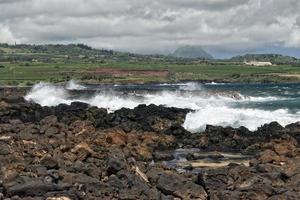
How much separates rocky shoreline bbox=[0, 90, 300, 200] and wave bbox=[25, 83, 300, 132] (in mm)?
4720

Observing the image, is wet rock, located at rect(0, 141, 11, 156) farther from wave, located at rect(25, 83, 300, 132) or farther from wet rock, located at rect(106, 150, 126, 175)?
wave, located at rect(25, 83, 300, 132)

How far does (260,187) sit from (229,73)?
578 ft

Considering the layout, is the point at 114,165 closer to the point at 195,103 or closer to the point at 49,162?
the point at 49,162

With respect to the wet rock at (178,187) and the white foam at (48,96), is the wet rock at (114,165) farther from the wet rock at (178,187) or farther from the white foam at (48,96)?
the white foam at (48,96)

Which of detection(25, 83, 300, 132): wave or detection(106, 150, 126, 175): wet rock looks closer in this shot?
detection(106, 150, 126, 175): wet rock

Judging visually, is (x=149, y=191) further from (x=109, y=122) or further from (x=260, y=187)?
(x=109, y=122)

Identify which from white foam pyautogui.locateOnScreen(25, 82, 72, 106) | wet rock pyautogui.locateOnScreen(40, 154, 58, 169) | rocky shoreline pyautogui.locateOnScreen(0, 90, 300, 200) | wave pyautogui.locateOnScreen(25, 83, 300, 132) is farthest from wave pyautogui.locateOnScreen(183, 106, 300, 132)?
white foam pyautogui.locateOnScreen(25, 82, 72, 106)

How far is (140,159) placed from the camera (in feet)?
117

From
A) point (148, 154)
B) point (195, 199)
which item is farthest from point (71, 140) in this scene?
point (195, 199)

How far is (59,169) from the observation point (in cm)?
2706

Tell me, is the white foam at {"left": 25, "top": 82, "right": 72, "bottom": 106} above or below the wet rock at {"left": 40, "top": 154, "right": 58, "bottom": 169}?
below

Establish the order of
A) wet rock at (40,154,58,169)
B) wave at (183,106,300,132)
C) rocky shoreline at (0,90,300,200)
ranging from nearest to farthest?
rocky shoreline at (0,90,300,200) → wet rock at (40,154,58,169) → wave at (183,106,300,132)

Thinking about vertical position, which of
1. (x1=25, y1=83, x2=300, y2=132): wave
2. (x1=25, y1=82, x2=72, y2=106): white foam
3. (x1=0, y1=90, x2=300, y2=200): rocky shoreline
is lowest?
(x1=25, y1=82, x2=72, y2=106): white foam

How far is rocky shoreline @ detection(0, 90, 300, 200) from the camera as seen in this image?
23844mm
